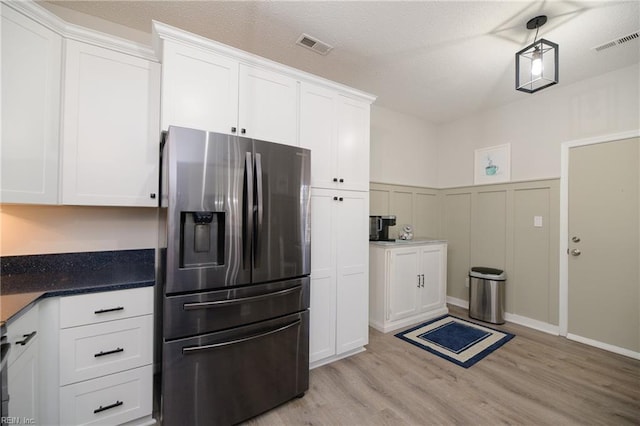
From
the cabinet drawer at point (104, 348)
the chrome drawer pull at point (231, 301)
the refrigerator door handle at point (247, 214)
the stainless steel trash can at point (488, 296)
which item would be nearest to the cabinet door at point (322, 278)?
the chrome drawer pull at point (231, 301)

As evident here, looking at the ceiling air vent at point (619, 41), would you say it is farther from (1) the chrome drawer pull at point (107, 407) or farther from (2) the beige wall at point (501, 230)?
(1) the chrome drawer pull at point (107, 407)

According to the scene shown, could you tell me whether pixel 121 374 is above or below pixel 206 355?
below

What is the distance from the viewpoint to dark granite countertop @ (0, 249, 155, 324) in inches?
52.6

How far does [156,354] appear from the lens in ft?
7.29

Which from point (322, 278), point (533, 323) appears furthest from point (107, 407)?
point (533, 323)

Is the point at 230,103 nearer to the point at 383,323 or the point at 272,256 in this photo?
the point at 272,256

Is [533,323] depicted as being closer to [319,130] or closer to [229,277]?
[319,130]

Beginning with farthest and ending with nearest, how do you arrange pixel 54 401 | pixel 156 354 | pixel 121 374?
pixel 156 354 < pixel 121 374 < pixel 54 401

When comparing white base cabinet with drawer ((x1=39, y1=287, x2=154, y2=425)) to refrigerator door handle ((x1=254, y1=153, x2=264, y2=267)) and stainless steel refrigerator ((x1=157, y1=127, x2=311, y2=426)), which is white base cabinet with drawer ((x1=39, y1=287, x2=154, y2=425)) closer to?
stainless steel refrigerator ((x1=157, y1=127, x2=311, y2=426))

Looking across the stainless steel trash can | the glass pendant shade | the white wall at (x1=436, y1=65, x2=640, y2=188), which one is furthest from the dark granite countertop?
the white wall at (x1=436, y1=65, x2=640, y2=188)

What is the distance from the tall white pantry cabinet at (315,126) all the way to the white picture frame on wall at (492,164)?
221cm

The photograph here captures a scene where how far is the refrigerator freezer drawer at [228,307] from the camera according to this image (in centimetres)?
149

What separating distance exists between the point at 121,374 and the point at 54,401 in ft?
0.93

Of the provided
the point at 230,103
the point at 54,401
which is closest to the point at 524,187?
the point at 230,103
